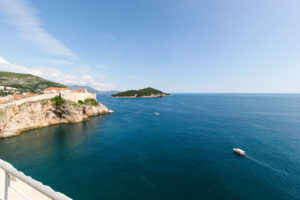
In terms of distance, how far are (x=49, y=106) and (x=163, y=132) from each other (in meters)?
42.5

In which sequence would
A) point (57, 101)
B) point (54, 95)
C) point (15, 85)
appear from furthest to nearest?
point (15, 85), point (54, 95), point (57, 101)

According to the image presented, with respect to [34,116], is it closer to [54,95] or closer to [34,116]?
[34,116]

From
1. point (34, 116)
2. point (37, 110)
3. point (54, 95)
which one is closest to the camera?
point (34, 116)

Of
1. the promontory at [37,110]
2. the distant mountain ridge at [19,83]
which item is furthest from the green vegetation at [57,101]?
the distant mountain ridge at [19,83]

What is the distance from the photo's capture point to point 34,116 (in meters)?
39.8

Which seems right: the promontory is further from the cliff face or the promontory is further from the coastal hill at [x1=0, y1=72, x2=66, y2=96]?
the coastal hill at [x1=0, y1=72, x2=66, y2=96]

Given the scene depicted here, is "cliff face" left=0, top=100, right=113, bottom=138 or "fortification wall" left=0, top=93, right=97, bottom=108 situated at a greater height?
"fortification wall" left=0, top=93, right=97, bottom=108

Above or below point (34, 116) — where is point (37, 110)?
above

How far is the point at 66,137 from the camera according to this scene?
1309 inches

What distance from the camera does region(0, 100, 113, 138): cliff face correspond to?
110 feet

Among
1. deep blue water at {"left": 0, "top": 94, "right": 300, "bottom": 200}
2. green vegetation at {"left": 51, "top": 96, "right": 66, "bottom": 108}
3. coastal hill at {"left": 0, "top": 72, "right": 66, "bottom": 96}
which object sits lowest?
deep blue water at {"left": 0, "top": 94, "right": 300, "bottom": 200}

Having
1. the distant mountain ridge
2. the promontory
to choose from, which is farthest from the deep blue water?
the distant mountain ridge

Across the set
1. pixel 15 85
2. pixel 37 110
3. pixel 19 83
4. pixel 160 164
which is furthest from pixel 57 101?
pixel 19 83

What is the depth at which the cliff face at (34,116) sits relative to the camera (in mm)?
33406
